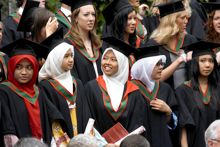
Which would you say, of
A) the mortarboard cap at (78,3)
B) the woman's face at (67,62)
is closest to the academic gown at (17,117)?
the woman's face at (67,62)

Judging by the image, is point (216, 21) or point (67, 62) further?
point (216, 21)

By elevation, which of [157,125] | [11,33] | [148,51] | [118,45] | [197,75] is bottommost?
[157,125]

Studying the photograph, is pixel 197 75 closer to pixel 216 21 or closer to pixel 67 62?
pixel 216 21

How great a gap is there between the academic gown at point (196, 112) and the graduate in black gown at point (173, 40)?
1.36 ft

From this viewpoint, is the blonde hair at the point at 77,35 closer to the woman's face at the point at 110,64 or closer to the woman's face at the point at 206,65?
the woman's face at the point at 110,64

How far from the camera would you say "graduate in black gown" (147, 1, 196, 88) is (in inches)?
411

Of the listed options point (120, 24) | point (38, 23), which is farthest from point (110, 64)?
point (120, 24)

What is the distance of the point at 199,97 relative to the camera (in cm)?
1015

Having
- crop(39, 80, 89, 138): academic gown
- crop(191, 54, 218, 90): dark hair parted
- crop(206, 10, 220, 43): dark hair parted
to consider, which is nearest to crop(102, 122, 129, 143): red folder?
crop(39, 80, 89, 138): academic gown

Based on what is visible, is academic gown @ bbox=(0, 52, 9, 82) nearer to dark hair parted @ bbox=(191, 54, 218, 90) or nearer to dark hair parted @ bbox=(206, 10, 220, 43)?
dark hair parted @ bbox=(191, 54, 218, 90)

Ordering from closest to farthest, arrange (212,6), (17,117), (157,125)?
(17,117) → (157,125) → (212,6)

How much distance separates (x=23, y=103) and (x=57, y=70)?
0.60 meters

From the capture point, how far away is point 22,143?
658 cm

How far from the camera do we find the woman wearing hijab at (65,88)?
910 centimetres
